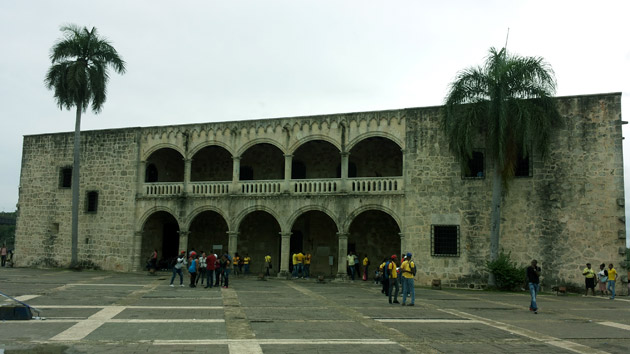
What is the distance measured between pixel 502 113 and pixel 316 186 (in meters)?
8.78

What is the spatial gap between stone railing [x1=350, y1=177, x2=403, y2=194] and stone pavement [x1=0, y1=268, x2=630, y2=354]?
6.26 metres

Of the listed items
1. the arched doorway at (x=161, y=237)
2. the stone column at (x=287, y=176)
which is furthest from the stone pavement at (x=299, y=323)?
the arched doorway at (x=161, y=237)

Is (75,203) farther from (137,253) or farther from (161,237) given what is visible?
(161,237)

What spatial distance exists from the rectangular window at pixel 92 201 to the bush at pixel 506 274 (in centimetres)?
2045

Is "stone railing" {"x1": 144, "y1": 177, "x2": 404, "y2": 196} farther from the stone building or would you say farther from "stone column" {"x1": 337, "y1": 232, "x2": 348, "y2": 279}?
"stone column" {"x1": 337, "y1": 232, "x2": 348, "y2": 279}

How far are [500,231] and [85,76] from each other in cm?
2166

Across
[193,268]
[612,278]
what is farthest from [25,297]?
[612,278]

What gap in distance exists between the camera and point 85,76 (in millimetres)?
28266

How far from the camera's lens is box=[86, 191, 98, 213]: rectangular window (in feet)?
96.5

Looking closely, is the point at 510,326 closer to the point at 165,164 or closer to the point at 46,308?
the point at 46,308

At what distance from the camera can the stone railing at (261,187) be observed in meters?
25.7

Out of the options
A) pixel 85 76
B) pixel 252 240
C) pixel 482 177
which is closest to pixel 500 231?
pixel 482 177

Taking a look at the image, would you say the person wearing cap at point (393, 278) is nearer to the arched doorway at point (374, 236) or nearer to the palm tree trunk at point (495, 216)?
the palm tree trunk at point (495, 216)

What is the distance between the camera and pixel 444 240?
22.8 meters
